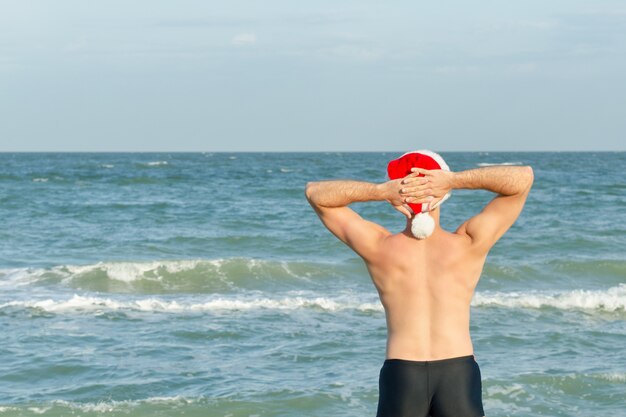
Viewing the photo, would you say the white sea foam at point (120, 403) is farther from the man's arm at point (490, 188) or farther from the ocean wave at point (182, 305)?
the man's arm at point (490, 188)

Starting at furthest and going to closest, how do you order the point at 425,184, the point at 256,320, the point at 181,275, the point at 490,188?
the point at 181,275 → the point at 256,320 → the point at 490,188 → the point at 425,184

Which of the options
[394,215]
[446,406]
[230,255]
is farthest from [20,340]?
[394,215]

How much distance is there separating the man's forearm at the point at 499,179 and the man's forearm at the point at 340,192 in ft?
1.13

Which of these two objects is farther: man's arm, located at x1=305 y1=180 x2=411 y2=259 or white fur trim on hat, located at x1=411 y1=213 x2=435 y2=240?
man's arm, located at x1=305 y1=180 x2=411 y2=259

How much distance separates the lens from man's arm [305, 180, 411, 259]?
377cm

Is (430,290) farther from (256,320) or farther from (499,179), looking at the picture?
(256,320)

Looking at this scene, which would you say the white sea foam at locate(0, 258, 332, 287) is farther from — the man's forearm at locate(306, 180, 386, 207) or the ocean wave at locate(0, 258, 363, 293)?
the man's forearm at locate(306, 180, 386, 207)

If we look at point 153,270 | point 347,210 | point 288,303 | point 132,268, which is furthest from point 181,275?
point 347,210

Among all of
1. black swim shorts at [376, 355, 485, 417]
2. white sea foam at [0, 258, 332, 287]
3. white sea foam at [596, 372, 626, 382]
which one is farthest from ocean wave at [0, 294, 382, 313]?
black swim shorts at [376, 355, 485, 417]

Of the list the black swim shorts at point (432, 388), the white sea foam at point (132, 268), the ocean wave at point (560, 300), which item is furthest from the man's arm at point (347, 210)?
the white sea foam at point (132, 268)

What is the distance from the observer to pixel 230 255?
728 inches

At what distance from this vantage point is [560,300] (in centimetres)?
1261

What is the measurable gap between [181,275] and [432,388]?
39.8 ft

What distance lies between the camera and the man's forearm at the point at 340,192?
12.3 feet
